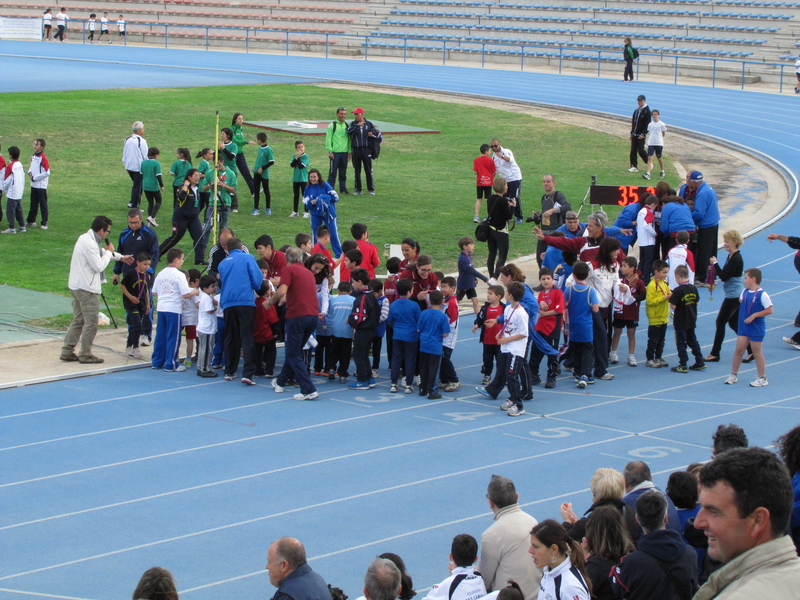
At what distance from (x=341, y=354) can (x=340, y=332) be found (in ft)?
1.35

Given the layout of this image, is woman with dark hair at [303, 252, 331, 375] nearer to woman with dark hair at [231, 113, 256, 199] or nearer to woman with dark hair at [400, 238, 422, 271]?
woman with dark hair at [400, 238, 422, 271]

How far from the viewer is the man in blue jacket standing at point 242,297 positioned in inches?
471

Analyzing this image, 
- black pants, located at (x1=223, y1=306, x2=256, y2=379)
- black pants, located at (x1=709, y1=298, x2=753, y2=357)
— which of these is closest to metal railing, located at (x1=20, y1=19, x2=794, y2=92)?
black pants, located at (x1=709, y1=298, x2=753, y2=357)

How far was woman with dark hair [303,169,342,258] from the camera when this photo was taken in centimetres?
1658

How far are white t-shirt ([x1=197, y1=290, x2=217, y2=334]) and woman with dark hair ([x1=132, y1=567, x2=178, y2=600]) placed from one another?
285 inches

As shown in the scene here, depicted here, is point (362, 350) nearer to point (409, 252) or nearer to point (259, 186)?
point (409, 252)

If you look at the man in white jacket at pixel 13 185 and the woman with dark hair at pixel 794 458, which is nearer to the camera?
the woman with dark hair at pixel 794 458

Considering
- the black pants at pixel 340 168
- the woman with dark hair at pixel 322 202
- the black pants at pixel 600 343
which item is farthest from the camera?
the black pants at pixel 340 168

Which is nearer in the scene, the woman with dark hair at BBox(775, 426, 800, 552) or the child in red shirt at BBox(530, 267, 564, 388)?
the woman with dark hair at BBox(775, 426, 800, 552)

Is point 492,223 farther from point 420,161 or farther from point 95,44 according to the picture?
point 95,44

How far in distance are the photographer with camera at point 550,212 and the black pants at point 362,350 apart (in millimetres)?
4920

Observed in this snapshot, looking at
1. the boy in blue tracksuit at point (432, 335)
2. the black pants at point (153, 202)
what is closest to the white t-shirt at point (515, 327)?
the boy in blue tracksuit at point (432, 335)

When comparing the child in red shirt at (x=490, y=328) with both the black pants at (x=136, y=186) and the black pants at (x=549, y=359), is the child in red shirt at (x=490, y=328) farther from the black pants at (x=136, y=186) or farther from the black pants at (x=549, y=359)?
the black pants at (x=136, y=186)

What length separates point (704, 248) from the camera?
53.1ft
